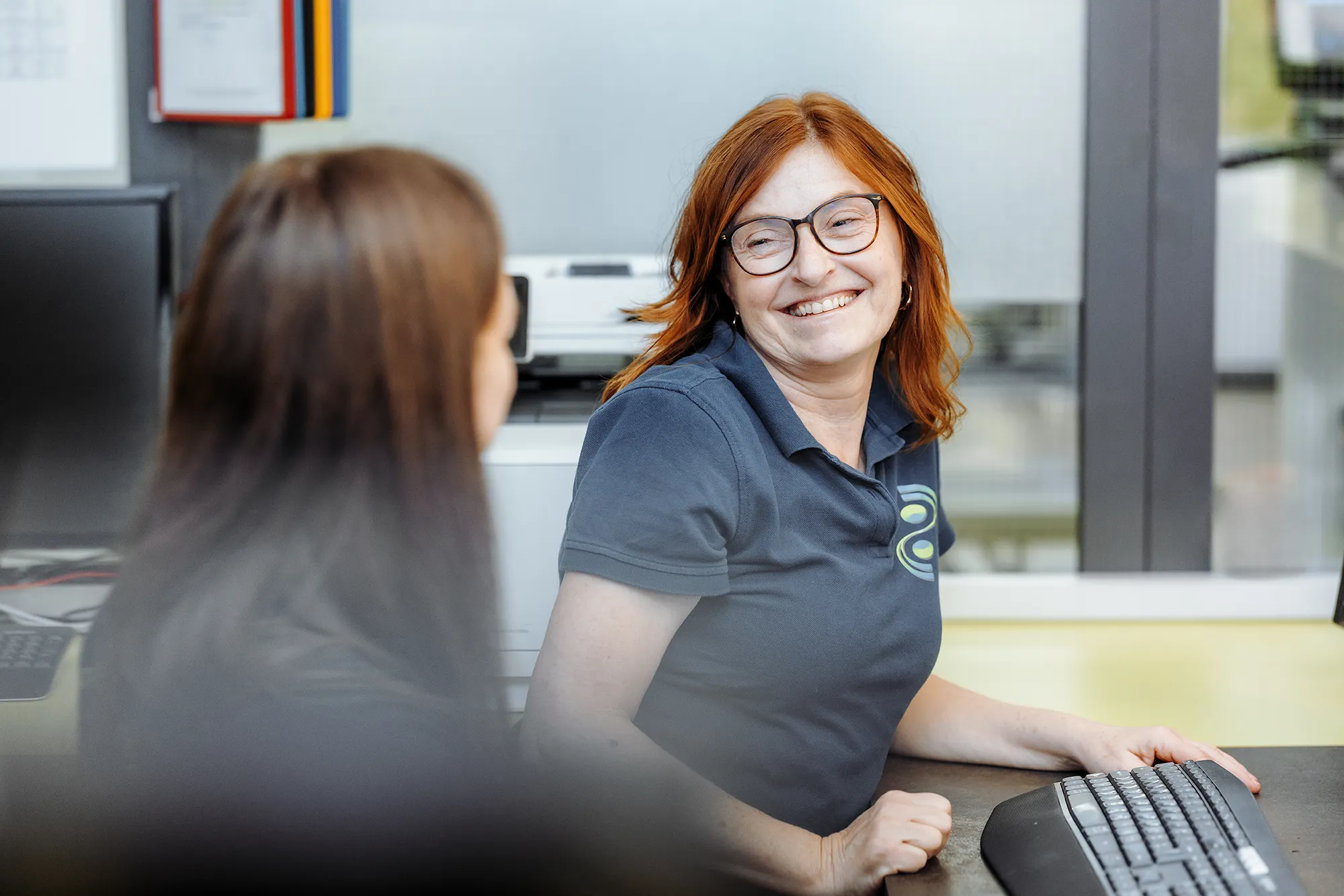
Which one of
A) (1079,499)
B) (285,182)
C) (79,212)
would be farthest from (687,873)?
(1079,499)

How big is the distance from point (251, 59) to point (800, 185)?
44cm

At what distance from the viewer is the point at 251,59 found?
91 centimetres

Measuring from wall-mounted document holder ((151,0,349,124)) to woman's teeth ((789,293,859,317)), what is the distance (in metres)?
0.40

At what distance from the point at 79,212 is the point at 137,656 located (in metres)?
0.60

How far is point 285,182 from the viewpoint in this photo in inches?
17.8

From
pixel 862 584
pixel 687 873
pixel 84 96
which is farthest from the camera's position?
pixel 84 96

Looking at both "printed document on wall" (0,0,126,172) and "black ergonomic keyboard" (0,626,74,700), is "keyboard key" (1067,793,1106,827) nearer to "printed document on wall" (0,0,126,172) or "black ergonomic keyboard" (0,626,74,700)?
"black ergonomic keyboard" (0,626,74,700)

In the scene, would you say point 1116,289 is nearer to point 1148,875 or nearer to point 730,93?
point 730,93

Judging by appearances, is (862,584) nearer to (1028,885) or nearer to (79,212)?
(1028,885)

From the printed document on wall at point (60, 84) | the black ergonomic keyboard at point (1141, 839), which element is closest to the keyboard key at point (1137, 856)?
the black ergonomic keyboard at point (1141, 839)

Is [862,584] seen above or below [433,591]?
below

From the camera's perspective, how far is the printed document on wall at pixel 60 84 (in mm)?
1525

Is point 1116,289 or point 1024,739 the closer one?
point 1024,739

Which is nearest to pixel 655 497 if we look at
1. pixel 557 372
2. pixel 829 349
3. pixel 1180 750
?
pixel 829 349
